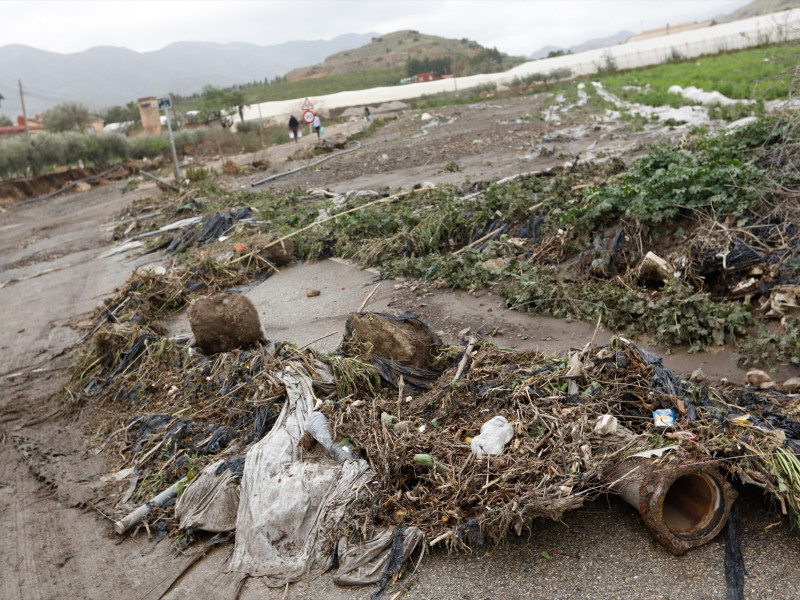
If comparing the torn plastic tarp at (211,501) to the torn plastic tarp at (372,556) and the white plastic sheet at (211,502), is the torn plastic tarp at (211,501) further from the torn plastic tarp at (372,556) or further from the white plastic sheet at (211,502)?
the torn plastic tarp at (372,556)

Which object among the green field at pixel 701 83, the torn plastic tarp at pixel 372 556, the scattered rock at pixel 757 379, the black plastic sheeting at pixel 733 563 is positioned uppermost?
the green field at pixel 701 83

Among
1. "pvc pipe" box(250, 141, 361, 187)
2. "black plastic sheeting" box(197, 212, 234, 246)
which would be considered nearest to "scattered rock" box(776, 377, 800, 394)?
"black plastic sheeting" box(197, 212, 234, 246)

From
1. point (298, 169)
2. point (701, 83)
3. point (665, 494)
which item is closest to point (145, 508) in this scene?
point (665, 494)

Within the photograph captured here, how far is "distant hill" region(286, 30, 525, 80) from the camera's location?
108 meters

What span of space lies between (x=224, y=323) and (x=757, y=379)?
4688 millimetres

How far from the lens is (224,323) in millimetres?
6727

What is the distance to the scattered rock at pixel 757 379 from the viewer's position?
4.98m

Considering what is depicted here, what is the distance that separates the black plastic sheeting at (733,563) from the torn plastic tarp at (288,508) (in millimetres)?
1984

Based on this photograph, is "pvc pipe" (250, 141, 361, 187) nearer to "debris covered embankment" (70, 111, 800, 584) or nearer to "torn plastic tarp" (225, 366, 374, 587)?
"debris covered embankment" (70, 111, 800, 584)

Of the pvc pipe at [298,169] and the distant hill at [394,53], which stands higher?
the distant hill at [394,53]

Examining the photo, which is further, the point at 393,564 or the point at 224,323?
the point at 224,323

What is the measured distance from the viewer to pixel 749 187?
6957 mm

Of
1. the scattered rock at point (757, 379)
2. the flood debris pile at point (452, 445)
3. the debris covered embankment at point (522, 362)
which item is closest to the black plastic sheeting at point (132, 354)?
the debris covered embankment at point (522, 362)

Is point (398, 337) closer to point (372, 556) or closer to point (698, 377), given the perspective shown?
point (372, 556)
